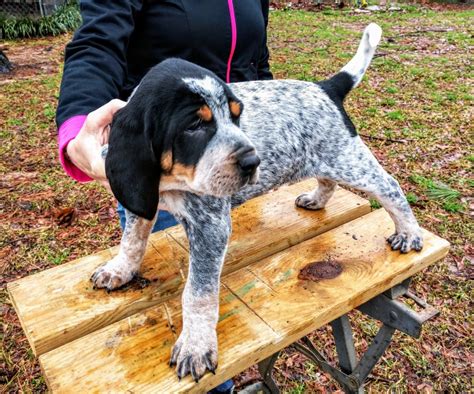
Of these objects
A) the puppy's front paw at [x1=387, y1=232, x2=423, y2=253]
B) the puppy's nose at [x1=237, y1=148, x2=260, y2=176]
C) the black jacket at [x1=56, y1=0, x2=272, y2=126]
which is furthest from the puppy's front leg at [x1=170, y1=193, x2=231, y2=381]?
the puppy's front paw at [x1=387, y1=232, x2=423, y2=253]

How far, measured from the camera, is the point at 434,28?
14094 millimetres

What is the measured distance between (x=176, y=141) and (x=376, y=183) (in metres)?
1.30

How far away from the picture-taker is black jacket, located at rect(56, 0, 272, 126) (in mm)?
2135

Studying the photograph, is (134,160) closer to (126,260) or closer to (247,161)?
(247,161)

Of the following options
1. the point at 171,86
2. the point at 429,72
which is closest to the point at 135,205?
the point at 171,86

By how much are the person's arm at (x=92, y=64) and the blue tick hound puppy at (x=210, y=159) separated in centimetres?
43

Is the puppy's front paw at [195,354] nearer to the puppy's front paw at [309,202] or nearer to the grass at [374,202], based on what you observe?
the puppy's front paw at [309,202]

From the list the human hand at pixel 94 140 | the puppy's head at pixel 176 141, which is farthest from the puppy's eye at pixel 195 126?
the human hand at pixel 94 140

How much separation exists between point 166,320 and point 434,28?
48.0ft

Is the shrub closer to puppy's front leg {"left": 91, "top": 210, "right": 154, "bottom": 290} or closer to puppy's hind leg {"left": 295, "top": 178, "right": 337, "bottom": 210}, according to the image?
puppy's hind leg {"left": 295, "top": 178, "right": 337, "bottom": 210}

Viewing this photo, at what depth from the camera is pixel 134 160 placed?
65.8 inches

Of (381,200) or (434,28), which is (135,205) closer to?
(381,200)

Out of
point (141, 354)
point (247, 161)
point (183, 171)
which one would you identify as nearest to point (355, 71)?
point (247, 161)

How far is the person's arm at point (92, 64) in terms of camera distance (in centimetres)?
209
